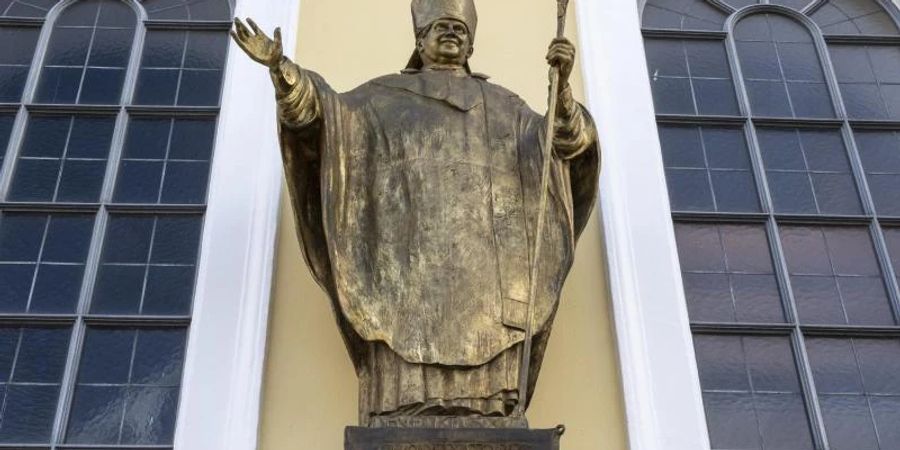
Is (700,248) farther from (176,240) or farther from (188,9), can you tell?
(188,9)

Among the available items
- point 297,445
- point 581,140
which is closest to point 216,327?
point 297,445

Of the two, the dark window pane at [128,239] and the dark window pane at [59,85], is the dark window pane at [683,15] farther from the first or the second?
the dark window pane at [59,85]

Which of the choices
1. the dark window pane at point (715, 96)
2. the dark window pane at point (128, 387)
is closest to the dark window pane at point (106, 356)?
the dark window pane at point (128, 387)

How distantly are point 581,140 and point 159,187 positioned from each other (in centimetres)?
246

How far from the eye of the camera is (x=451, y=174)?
17.8ft

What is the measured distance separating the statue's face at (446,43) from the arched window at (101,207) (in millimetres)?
1566

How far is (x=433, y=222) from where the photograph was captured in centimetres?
528

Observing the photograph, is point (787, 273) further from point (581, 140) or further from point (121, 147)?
point (121, 147)

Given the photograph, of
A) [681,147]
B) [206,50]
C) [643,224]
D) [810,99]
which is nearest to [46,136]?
[206,50]

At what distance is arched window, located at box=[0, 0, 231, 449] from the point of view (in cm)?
591

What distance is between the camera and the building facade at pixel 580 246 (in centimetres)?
581

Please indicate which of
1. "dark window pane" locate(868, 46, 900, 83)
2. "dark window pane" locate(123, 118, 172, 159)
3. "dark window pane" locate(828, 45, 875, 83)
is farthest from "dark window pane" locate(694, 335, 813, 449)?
"dark window pane" locate(123, 118, 172, 159)

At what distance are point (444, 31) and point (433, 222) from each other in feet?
3.77

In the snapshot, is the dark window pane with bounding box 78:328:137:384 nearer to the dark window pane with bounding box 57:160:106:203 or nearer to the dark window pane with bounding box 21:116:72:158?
the dark window pane with bounding box 57:160:106:203
